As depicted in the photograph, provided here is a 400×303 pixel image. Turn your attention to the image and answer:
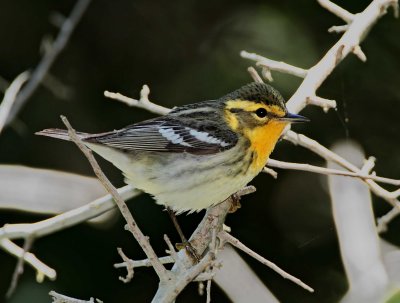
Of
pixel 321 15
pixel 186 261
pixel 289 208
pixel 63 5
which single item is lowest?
pixel 186 261

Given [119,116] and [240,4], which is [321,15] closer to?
[240,4]

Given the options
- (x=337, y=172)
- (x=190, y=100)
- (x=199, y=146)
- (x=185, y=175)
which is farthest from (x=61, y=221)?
(x=190, y=100)

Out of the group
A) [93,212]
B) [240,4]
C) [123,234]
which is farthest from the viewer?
[240,4]

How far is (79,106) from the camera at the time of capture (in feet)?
19.7

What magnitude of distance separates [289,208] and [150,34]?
5.79 ft

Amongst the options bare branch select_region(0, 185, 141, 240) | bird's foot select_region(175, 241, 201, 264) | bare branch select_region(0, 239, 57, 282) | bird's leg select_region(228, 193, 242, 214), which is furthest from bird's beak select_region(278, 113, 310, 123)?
bare branch select_region(0, 239, 57, 282)

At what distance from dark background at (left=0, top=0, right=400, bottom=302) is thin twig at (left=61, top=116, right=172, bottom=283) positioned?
7.06ft

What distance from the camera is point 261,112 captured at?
4211 millimetres

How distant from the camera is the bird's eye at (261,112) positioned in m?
4.18

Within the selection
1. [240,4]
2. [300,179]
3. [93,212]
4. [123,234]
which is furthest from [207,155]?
[240,4]

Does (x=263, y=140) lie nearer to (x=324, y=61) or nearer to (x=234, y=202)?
(x=234, y=202)

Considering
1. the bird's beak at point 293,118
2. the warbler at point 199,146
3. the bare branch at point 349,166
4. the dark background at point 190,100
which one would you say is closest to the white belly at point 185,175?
the warbler at point 199,146

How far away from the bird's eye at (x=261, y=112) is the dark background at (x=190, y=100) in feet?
4.52

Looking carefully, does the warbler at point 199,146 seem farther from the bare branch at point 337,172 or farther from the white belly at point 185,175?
the bare branch at point 337,172
